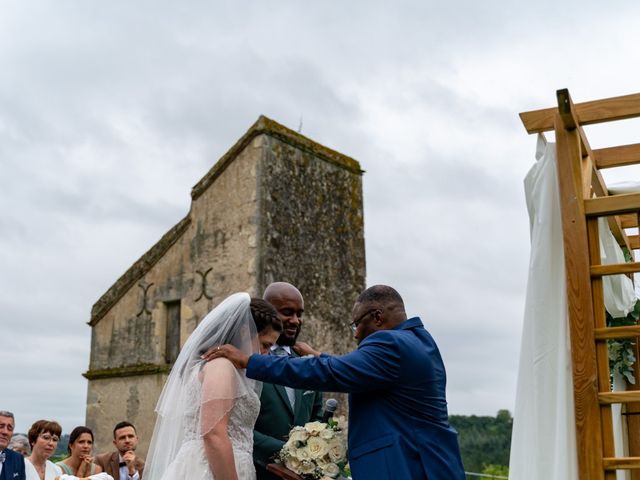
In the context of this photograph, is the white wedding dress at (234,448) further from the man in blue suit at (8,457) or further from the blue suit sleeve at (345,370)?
the man in blue suit at (8,457)

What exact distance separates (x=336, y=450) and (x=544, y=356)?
1.37 meters

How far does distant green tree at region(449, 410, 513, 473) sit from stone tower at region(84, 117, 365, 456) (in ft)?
71.7

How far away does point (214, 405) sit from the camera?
438 cm

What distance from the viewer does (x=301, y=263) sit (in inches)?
539

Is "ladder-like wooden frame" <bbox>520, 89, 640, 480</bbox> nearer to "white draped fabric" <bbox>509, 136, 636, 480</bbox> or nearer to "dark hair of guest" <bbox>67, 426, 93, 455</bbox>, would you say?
"white draped fabric" <bbox>509, 136, 636, 480</bbox>

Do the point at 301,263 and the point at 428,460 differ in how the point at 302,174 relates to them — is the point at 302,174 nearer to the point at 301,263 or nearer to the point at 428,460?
the point at 301,263

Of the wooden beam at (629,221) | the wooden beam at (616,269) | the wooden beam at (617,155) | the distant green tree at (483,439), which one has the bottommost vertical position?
the distant green tree at (483,439)

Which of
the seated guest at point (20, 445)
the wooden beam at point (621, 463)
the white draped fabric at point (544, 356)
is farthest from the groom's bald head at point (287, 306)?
the seated guest at point (20, 445)

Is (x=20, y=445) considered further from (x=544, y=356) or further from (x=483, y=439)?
(x=483, y=439)

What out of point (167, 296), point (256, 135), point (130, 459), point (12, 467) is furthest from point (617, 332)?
point (167, 296)

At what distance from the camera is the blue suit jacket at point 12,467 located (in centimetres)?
702

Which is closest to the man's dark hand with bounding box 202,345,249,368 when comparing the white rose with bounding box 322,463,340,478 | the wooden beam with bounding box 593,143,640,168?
the white rose with bounding box 322,463,340,478

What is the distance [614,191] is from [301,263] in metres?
8.17

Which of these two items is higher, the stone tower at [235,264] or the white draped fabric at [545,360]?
the stone tower at [235,264]
